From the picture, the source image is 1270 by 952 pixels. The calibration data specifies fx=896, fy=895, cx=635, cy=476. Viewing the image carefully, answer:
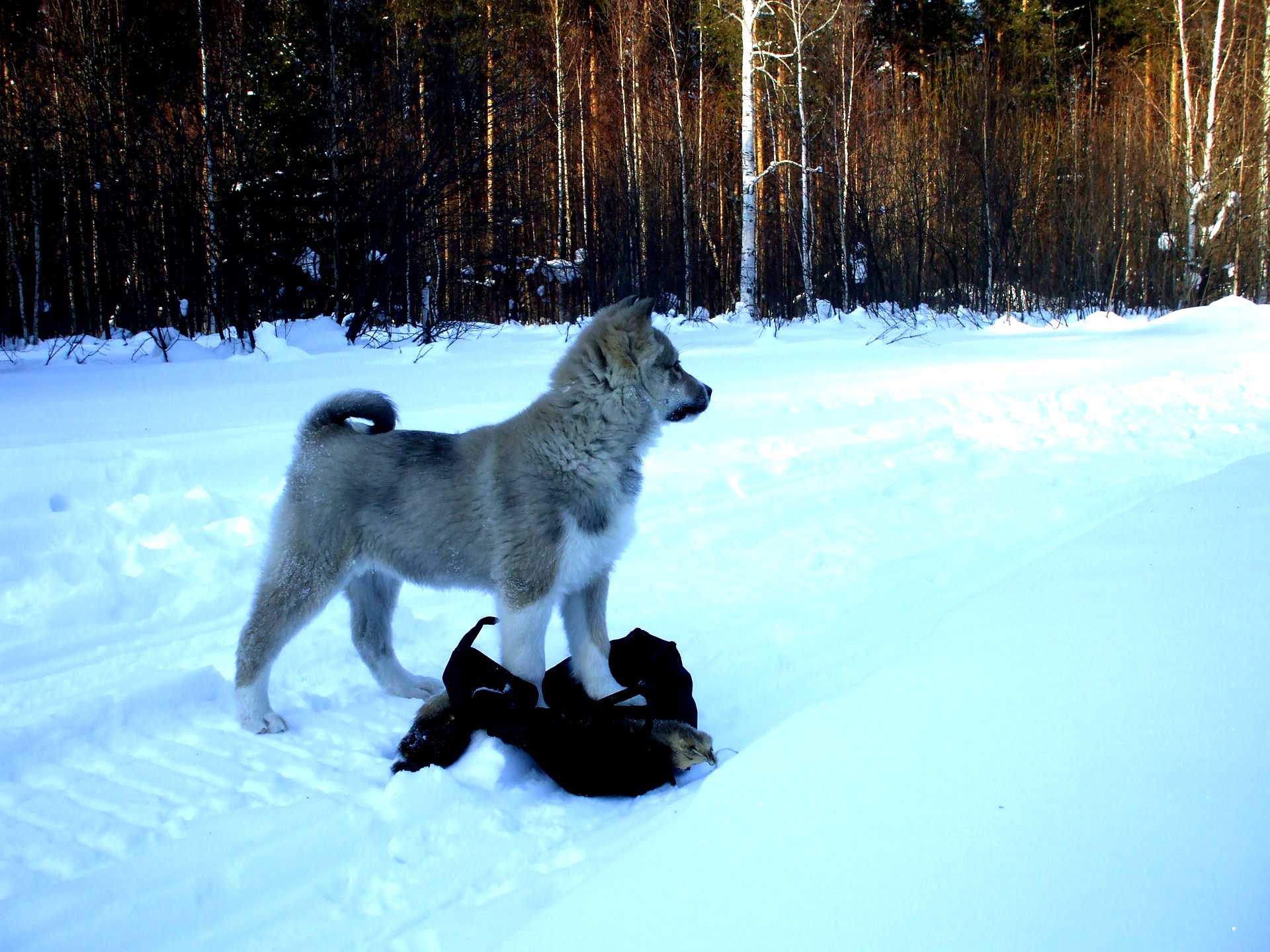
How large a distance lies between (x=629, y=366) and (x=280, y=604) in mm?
1382

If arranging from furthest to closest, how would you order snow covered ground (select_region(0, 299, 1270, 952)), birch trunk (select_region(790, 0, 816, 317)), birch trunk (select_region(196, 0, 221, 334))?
1. birch trunk (select_region(790, 0, 816, 317))
2. birch trunk (select_region(196, 0, 221, 334))
3. snow covered ground (select_region(0, 299, 1270, 952))

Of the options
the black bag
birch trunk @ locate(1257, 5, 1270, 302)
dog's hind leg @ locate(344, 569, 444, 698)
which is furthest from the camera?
birch trunk @ locate(1257, 5, 1270, 302)

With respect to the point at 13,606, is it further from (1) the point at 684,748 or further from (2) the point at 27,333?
(2) the point at 27,333

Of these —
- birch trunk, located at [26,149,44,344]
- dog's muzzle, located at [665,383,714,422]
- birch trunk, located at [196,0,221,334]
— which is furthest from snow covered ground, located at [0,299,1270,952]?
birch trunk, located at [26,149,44,344]

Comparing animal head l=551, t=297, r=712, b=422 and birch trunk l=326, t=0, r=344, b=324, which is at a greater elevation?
birch trunk l=326, t=0, r=344, b=324

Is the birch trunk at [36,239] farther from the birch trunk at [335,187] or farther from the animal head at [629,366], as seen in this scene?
the animal head at [629,366]

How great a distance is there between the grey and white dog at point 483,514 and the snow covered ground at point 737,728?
299 millimetres

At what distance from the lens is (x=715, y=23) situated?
20.5 m

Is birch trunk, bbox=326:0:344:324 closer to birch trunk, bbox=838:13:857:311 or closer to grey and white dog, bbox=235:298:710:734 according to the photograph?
birch trunk, bbox=838:13:857:311

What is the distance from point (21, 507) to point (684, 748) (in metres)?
3.34

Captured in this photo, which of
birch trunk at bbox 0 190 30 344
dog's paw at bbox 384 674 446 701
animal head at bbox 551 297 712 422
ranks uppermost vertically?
birch trunk at bbox 0 190 30 344

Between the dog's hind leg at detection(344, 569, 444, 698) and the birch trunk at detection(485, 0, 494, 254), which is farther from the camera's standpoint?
the birch trunk at detection(485, 0, 494, 254)

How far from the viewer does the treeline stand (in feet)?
37.1

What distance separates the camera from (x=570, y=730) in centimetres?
246
